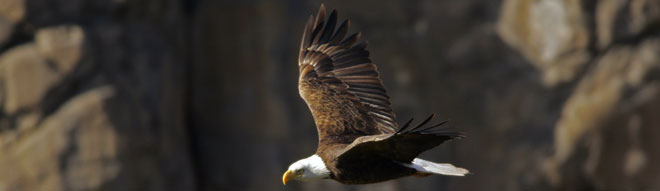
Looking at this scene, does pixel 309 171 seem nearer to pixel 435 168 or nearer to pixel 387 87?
pixel 435 168

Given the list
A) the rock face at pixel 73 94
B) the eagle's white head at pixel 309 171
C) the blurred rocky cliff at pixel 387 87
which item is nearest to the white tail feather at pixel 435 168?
the eagle's white head at pixel 309 171

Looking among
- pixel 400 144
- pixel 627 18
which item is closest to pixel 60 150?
pixel 400 144

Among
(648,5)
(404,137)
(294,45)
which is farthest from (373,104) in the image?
(648,5)

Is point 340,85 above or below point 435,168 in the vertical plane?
above

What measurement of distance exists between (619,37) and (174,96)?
10.8ft

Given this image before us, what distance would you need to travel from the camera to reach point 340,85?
5.51 metres

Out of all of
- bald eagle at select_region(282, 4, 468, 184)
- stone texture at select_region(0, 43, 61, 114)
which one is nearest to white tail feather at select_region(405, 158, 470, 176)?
bald eagle at select_region(282, 4, 468, 184)

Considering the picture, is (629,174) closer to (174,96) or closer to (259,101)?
(259,101)

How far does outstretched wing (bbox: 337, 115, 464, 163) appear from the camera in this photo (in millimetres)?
4176

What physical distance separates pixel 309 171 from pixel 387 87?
3586mm

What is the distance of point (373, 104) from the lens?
5.38 meters

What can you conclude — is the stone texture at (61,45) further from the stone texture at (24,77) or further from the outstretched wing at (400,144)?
the outstretched wing at (400,144)

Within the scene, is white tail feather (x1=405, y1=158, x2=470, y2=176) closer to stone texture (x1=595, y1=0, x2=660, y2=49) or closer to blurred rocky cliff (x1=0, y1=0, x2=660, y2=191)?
blurred rocky cliff (x1=0, y1=0, x2=660, y2=191)

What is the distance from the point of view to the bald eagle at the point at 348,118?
4621 millimetres
